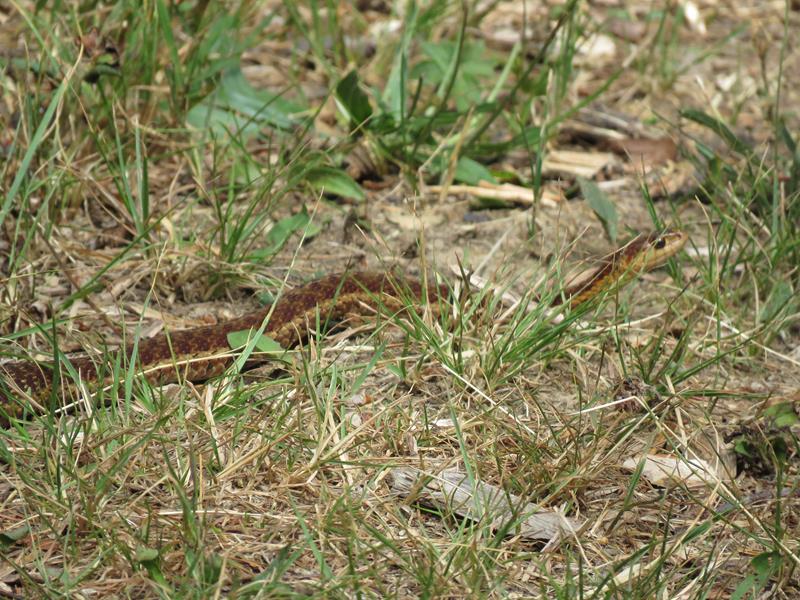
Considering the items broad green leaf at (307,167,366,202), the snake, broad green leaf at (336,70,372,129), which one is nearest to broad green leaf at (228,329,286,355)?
the snake

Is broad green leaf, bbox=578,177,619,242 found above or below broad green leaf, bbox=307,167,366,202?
above

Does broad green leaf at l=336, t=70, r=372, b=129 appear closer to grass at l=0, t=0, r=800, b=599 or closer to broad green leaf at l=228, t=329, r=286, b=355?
grass at l=0, t=0, r=800, b=599

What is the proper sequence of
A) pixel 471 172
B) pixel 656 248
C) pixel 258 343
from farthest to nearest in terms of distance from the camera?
1. pixel 471 172
2. pixel 656 248
3. pixel 258 343

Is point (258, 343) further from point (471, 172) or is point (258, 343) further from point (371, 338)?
point (471, 172)

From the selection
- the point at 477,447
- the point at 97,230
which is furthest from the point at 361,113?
the point at 477,447

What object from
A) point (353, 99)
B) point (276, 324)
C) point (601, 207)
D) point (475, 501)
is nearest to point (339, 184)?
point (353, 99)

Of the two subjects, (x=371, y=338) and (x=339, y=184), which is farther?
(x=339, y=184)

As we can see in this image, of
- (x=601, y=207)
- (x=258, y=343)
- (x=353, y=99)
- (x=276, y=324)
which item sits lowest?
(x=276, y=324)

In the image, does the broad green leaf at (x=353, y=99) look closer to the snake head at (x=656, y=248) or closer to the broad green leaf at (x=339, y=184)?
the broad green leaf at (x=339, y=184)
